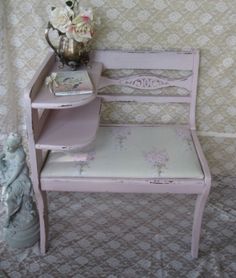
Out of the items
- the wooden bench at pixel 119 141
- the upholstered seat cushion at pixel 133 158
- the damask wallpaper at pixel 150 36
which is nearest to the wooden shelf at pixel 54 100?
the wooden bench at pixel 119 141

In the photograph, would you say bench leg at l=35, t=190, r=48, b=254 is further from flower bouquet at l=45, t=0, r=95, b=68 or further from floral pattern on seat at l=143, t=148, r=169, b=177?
flower bouquet at l=45, t=0, r=95, b=68

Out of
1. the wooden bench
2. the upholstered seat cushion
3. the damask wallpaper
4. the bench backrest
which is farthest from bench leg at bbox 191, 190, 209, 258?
the damask wallpaper

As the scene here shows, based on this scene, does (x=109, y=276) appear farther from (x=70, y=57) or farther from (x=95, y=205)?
(x=70, y=57)

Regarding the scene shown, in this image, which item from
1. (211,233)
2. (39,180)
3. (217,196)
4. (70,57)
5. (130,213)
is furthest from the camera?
(217,196)

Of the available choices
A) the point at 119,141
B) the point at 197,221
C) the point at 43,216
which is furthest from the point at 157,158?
the point at 43,216

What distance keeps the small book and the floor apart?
2.24 feet

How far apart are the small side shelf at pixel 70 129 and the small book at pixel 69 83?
0.55 ft

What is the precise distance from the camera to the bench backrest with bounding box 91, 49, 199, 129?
Result: 173 centimetres

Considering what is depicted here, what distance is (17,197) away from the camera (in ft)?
5.24

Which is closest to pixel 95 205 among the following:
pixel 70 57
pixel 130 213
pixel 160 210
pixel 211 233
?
pixel 130 213

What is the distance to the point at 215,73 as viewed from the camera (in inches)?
71.6

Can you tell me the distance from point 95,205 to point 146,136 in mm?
473

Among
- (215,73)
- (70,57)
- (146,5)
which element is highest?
(146,5)

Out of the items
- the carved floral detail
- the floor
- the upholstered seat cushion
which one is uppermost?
the carved floral detail
